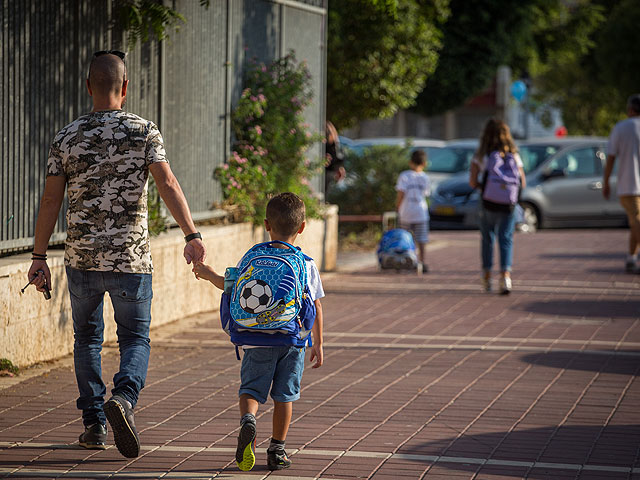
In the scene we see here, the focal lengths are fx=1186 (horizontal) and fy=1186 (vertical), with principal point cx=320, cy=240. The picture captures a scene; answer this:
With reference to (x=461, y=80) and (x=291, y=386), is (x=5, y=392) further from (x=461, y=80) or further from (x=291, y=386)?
(x=461, y=80)

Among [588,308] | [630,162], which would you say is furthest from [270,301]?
[630,162]

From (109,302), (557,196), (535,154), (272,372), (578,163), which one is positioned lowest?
(109,302)

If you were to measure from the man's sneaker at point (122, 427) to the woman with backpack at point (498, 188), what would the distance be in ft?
23.1

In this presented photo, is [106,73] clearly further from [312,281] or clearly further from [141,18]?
[141,18]

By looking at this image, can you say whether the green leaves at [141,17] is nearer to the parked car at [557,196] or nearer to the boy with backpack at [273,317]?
the boy with backpack at [273,317]

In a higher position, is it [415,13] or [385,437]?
[415,13]

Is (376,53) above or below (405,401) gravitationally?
above

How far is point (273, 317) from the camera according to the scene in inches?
195

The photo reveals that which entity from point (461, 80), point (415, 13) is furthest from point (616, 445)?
point (461, 80)

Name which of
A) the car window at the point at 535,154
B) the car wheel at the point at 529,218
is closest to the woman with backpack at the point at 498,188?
the car wheel at the point at 529,218

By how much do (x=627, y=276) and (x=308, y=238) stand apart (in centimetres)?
377

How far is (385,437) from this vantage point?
5.79m

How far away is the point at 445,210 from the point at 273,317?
53.6 feet

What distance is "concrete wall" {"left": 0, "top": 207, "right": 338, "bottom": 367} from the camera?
720 centimetres
